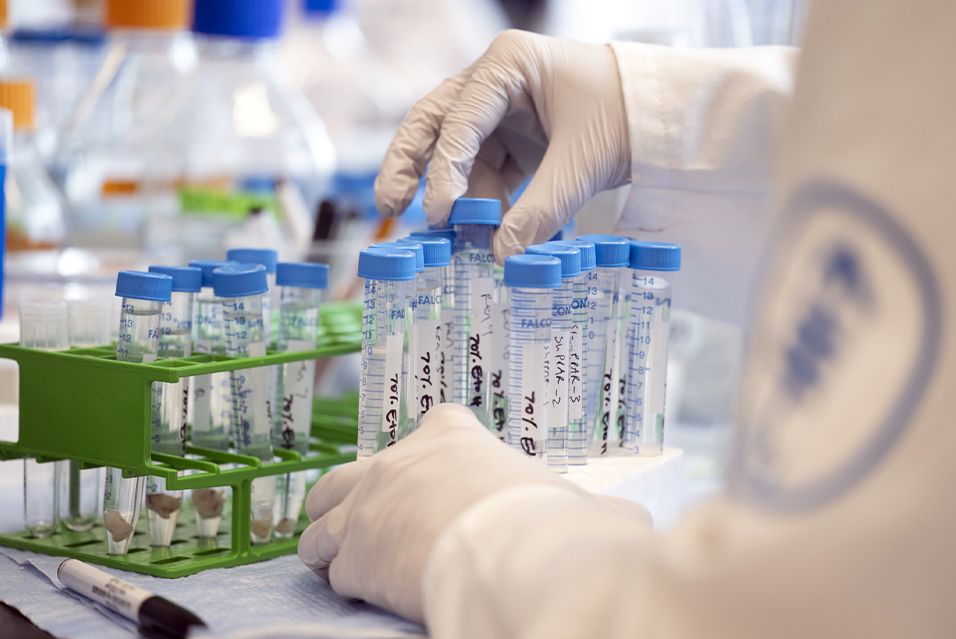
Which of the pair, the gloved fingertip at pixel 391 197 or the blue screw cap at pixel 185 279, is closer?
the blue screw cap at pixel 185 279

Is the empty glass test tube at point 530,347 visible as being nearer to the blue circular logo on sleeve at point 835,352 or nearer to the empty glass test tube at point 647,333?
the empty glass test tube at point 647,333

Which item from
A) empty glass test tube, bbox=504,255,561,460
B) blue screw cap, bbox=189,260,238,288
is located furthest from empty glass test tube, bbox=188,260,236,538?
empty glass test tube, bbox=504,255,561,460

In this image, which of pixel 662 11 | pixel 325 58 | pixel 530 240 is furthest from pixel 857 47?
pixel 662 11

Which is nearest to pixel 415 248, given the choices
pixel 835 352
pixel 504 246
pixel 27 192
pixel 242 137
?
pixel 504 246

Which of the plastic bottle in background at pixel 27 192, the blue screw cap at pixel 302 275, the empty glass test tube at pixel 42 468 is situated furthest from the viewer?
the plastic bottle in background at pixel 27 192

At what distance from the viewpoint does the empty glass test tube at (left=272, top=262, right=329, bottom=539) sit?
1272 millimetres

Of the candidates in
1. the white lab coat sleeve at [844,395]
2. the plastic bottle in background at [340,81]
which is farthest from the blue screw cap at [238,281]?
the plastic bottle in background at [340,81]

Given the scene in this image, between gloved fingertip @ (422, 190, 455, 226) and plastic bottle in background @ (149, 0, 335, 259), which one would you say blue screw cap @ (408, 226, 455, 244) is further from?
plastic bottle in background @ (149, 0, 335, 259)

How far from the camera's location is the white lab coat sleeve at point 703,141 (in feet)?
4.60

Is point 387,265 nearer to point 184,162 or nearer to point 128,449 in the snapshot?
point 128,449

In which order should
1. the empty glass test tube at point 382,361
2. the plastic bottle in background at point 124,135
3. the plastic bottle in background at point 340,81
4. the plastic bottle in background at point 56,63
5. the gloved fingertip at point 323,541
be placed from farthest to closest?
1. the plastic bottle in background at point 340,81
2. the plastic bottle in background at point 56,63
3. the plastic bottle in background at point 124,135
4. the empty glass test tube at point 382,361
5. the gloved fingertip at point 323,541

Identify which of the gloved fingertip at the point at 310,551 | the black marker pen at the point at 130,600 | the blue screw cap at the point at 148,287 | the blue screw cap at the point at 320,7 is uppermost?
the blue screw cap at the point at 320,7

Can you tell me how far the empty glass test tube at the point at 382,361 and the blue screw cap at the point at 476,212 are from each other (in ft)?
0.50

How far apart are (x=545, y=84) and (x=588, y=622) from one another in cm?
84
